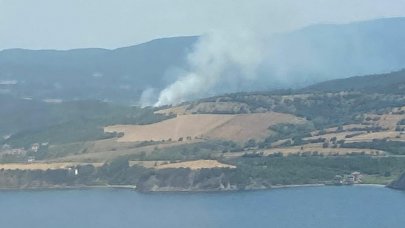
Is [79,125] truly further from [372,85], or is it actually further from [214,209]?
[214,209]

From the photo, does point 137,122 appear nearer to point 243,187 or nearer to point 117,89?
point 243,187

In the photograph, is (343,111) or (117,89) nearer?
(343,111)

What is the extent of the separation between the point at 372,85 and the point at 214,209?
172ft

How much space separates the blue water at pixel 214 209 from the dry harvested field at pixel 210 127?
1542 cm

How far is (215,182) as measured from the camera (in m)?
80.8

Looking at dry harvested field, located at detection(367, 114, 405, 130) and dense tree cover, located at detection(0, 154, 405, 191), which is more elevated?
dry harvested field, located at detection(367, 114, 405, 130)

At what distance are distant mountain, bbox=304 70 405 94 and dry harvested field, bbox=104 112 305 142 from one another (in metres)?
13.0

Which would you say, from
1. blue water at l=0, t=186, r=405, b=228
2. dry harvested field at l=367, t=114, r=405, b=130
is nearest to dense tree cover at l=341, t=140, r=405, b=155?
dry harvested field at l=367, t=114, r=405, b=130

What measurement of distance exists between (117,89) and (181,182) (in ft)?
350

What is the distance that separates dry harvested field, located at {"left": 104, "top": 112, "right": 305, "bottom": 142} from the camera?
95.6 m

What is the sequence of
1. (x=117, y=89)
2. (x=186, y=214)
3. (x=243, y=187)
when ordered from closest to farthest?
1. (x=186, y=214)
2. (x=243, y=187)
3. (x=117, y=89)

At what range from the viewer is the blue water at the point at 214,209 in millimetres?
62781

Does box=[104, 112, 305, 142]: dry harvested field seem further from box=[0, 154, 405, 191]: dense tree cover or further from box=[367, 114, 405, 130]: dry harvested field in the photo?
box=[0, 154, 405, 191]: dense tree cover

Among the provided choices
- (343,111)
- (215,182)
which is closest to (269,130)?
(343,111)
